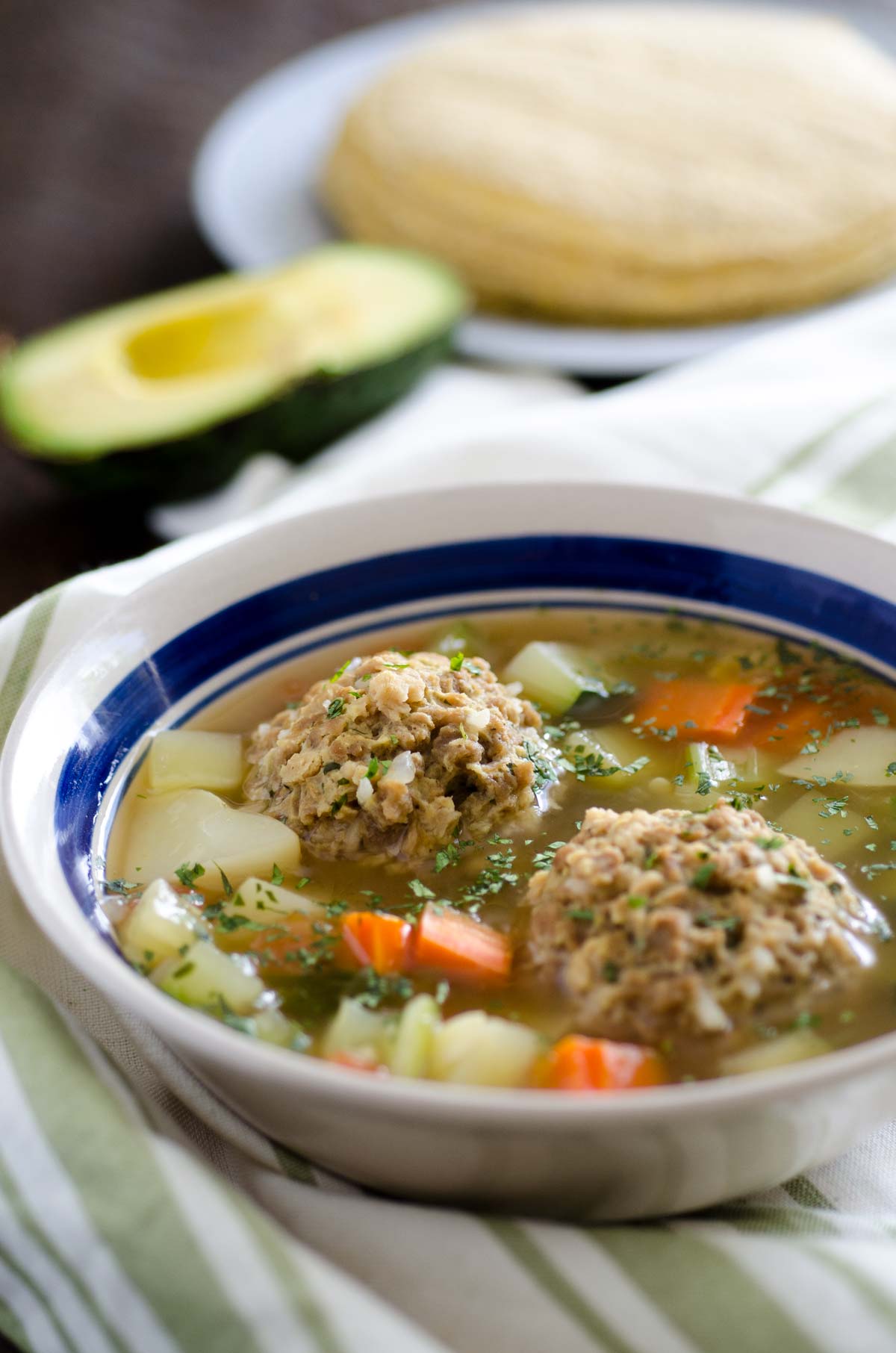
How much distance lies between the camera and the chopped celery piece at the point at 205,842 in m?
3.00

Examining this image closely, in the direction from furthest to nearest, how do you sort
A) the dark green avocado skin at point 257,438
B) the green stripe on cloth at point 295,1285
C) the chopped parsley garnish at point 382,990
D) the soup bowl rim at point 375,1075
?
the dark green avocado skin at point 257,438, the chopped parsley garnish at point 382,990, the green stripe on cloth at point 295,1285, the soup bowl rim at point 375,1075

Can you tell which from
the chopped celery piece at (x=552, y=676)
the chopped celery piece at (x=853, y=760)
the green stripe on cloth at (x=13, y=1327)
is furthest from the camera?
the chopped celery piece at (x=552, y=676)

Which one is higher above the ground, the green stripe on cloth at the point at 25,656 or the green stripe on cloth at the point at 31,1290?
the green stripe on cloth at the point at 25,656

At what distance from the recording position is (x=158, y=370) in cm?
598

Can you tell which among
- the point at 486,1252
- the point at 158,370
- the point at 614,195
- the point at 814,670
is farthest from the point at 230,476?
the point at 486,1252

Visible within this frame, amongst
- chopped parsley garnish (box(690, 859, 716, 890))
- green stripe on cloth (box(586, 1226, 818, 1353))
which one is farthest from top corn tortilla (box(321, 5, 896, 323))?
green stripe on cloth (box(586, 1226, 818, 1353))

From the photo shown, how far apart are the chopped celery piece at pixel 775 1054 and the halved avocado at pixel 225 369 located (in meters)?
3.37

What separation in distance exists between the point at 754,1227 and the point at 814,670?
143cm

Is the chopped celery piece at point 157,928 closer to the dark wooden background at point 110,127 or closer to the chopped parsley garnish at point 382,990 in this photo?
the chopped parsley garnish at point 382,990

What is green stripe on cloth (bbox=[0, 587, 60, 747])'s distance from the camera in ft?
11.0

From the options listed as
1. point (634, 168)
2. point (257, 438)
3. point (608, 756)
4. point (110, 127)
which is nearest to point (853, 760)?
point (608, 756)

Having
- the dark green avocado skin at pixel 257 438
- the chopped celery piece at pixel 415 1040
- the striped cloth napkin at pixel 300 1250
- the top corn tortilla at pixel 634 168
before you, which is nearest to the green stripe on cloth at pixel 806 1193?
the striped cloth napkin at pixel 300 1250

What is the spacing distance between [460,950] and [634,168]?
4665 mm

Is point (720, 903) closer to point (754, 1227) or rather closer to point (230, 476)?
point (754, 1227)
